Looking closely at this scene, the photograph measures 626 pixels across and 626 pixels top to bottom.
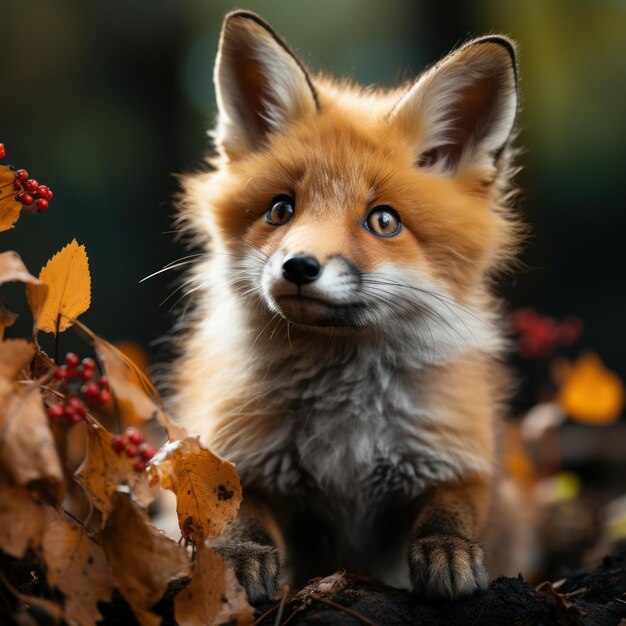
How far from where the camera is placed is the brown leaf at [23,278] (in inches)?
40.2

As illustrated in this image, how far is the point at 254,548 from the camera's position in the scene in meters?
1.49

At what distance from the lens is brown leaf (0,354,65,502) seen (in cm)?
93

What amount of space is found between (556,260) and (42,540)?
3.60 meters

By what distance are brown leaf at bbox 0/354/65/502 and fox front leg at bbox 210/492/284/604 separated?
521mm

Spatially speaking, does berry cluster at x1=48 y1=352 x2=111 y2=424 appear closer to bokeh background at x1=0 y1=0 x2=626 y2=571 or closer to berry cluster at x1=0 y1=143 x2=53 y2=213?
berry cluster at x1=0 y1=143 x2=53 y2=213

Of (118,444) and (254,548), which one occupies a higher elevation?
(118,444)

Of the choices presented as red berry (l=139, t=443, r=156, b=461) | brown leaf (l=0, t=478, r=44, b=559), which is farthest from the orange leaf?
brown leaf (l=0, t=478, r=44, b=559)

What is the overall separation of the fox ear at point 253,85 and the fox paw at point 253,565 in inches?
39.1

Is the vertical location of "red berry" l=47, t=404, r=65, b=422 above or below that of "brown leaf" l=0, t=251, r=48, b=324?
below

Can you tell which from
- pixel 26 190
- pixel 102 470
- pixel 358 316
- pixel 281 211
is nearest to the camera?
pixel 102 470

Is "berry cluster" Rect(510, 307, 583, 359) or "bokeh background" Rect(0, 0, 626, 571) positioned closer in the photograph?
"berry cluster" Rect(510, 307, 583, 359)

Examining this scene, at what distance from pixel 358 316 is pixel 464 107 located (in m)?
0.67

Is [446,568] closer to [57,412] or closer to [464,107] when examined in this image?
Answer: [57,412]

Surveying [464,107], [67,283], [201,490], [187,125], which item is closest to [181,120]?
[187,125]
